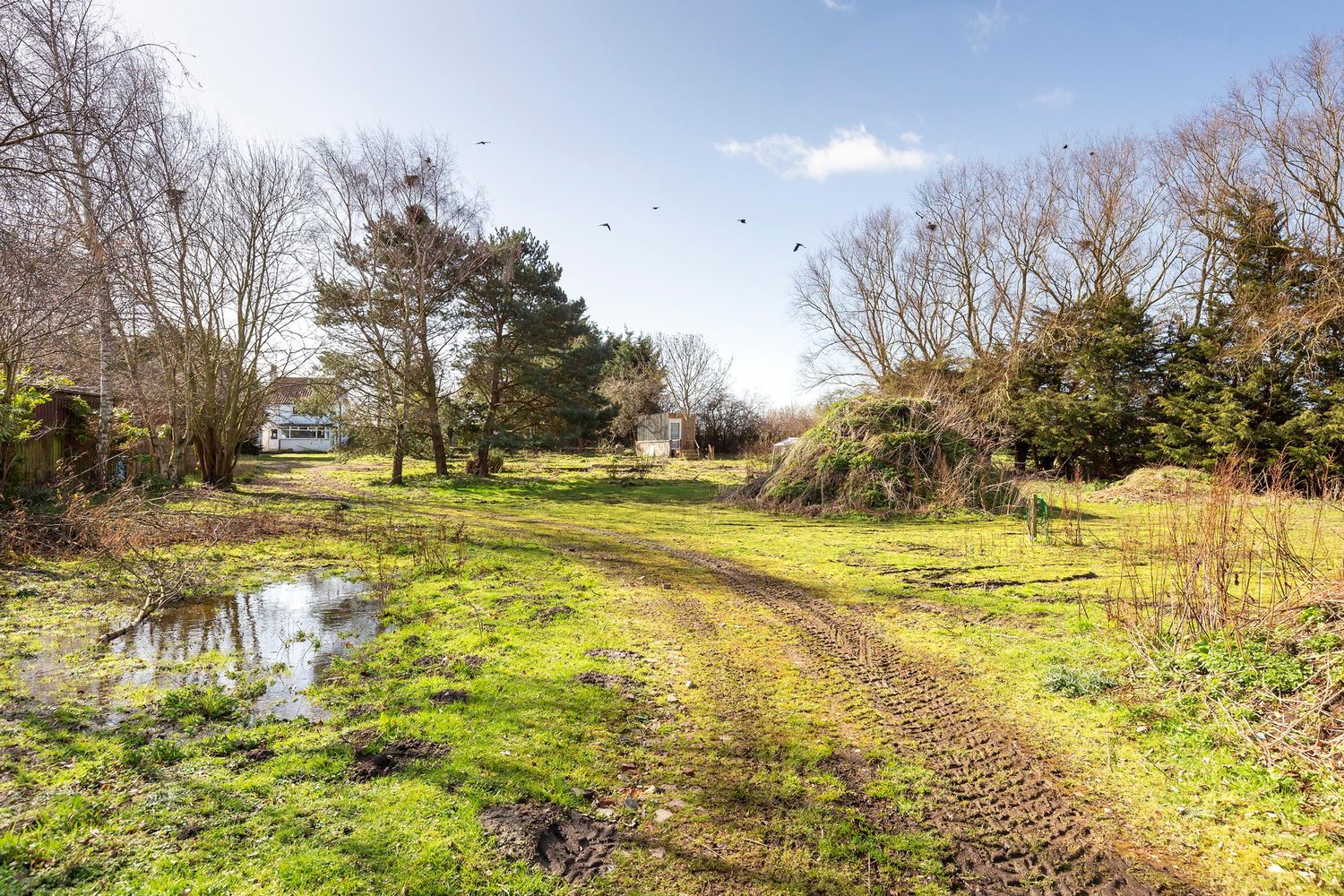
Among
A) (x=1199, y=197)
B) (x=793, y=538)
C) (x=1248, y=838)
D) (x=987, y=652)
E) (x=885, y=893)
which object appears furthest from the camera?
(x=1199, y=197)

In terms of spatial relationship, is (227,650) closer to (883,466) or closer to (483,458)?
(883,466)

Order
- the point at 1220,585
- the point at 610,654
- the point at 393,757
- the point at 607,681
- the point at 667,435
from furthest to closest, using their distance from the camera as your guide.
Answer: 1. the point at 667,435
2. the point at 610,654
3. the point at 607,681
4. the point at 1220,585
5. the point at 393,757

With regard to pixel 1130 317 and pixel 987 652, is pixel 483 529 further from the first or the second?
pixel 1130 317

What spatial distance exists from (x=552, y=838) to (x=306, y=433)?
55554 mm

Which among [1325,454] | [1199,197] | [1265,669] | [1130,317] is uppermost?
[1199,197]

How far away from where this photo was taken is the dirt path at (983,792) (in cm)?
267

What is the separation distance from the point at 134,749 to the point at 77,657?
2208 millimetres

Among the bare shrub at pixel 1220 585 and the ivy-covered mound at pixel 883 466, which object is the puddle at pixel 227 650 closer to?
the bare shrub at pixel 1220 585

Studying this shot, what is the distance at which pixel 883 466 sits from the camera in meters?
15.5

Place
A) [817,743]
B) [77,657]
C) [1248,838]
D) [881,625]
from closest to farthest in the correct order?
[1248,838], [817,743], [77,657], [881,625]

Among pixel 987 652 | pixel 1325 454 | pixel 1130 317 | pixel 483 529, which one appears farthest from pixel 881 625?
pixel 1130 317

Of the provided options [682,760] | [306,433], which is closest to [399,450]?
[682,760]

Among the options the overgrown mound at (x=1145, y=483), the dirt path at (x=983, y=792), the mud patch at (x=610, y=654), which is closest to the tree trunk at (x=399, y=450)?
the mud patch at (x=610, y=654)

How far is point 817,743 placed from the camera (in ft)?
12.3
